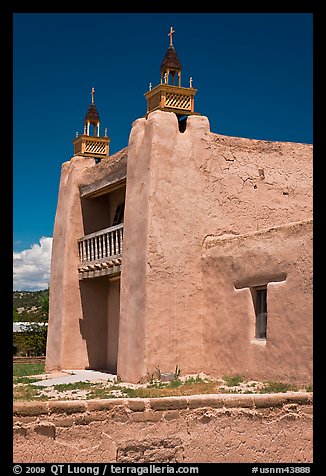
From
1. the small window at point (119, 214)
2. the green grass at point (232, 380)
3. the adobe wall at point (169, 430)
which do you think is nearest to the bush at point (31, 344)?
the small window at point (119, 214)

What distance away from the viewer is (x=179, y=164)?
14.4 metres

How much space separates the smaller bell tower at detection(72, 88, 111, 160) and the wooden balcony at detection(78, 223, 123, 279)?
2702mm

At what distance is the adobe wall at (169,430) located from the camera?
7.56m

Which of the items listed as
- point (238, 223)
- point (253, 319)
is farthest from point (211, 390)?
point (238, 223)

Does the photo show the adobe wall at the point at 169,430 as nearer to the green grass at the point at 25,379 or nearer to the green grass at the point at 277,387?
the green grass at the point at 277,387

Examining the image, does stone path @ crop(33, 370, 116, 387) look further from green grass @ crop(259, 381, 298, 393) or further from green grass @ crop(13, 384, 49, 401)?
green grass @ crop(259, 381, 298, 393)

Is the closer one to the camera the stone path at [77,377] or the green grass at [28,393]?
the green grass at [28,393]

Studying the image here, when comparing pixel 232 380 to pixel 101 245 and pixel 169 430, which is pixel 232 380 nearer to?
pixel 169 430

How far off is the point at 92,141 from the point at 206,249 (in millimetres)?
6711

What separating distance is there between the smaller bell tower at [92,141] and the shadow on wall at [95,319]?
3700 millimetres

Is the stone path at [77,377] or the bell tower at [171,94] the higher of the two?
the bell tower at [171,94]

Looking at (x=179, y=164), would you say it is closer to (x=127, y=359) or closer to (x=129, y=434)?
(x=127, y=359)

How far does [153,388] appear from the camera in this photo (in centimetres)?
1227
